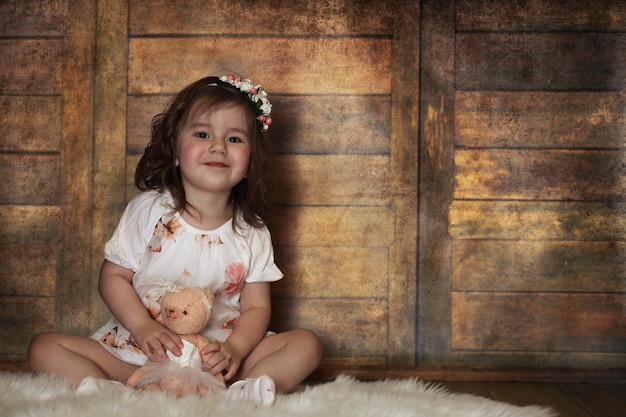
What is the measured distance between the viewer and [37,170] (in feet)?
6.09

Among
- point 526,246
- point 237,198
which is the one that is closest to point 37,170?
point 237,198

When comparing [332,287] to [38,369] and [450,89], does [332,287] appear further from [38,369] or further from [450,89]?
[38,369]

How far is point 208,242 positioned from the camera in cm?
157

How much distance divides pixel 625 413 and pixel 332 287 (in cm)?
75

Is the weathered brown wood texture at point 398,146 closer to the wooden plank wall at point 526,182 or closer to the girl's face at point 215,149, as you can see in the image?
the wooden plank wall at point 526,182

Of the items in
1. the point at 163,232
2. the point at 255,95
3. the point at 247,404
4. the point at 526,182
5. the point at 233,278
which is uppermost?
the point at 255,95

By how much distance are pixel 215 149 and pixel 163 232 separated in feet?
0.70

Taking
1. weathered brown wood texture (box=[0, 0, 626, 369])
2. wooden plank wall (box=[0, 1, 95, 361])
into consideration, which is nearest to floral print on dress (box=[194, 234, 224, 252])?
weathered brown wood texture (box=[0, 0, 626, 369])

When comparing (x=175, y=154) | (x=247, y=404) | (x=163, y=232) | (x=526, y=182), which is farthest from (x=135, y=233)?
(x=526, y=182)

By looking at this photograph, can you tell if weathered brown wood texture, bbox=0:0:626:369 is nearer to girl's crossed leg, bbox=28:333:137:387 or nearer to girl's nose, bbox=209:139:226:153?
girl's nose, bbox=209:139:226:153

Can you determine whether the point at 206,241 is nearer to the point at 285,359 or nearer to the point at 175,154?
the point at 175,154

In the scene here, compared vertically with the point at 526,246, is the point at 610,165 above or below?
above

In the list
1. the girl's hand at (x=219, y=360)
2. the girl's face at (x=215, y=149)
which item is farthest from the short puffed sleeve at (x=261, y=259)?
the girl's hand at (x=219, y=360)

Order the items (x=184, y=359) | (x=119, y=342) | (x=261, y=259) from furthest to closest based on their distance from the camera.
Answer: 1. (x=261, y=259)
2. (x=119, y=342)
3. (x=184, y=359)
